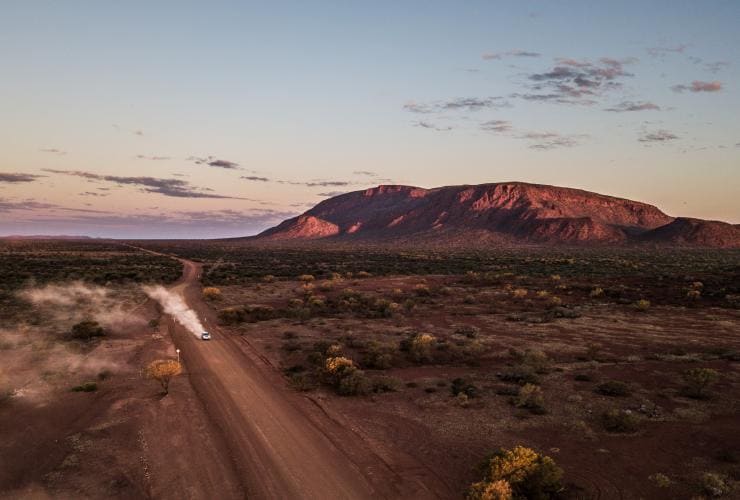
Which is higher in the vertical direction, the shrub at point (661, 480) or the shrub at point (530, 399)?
the shrub at point (530, 399)

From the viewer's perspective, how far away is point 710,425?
14.4 metres

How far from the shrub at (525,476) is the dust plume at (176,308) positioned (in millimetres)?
20360

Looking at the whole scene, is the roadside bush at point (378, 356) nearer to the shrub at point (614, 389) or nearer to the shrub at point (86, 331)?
the shrub at point (614, 389)

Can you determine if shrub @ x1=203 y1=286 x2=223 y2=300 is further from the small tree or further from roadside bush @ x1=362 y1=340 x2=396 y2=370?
the small tree

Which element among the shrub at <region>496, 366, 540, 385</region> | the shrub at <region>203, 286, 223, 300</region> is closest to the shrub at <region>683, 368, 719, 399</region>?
the shrub at <region>496, 366, 540, 385</region>

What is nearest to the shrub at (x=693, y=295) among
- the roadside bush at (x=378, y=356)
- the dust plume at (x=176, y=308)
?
the roadside bush at (x=378, y=356)

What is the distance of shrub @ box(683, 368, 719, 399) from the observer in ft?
55.1

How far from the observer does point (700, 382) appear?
17125 millimetres

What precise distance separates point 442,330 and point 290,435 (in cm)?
1636

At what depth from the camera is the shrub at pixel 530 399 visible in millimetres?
16047

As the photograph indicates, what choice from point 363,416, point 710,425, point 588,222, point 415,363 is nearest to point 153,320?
point 415,363

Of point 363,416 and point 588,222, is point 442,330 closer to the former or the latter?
point 363,416

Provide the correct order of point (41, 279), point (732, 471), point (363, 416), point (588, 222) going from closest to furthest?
Answer: 1. point (732, 471)
2. point (363, 416)
3. point (41, 279)
4. point (588, 222)

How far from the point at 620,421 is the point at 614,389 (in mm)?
3157
